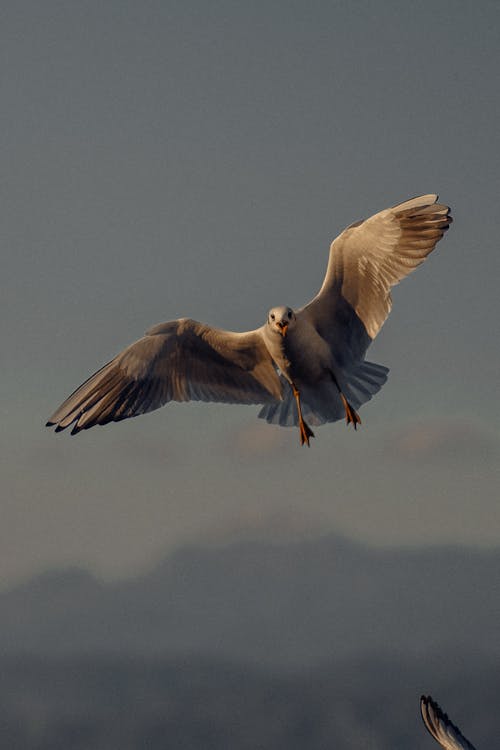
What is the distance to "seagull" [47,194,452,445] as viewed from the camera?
17859mm

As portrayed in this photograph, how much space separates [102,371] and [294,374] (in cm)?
258

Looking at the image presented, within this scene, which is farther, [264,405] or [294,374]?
[264,405]

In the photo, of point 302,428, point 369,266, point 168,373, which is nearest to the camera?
point 369,266

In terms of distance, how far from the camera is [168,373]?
1917 centimetres

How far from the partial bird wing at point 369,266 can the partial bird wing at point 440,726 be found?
458cm

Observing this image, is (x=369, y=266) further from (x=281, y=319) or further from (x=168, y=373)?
(x=168, y=373)

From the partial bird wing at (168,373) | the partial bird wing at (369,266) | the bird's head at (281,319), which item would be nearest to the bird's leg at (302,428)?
the partial bird wing at (168,373)

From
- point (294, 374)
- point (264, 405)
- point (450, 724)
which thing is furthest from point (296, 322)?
point (450, 724)

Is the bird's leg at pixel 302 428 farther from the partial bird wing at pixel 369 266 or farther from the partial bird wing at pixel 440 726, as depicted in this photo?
the partial bird wing at pixel 440 726

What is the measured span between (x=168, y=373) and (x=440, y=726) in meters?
5.78

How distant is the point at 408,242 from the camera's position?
703 inches

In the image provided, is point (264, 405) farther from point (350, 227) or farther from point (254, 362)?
point (350, 227)

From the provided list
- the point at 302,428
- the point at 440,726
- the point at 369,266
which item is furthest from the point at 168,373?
the point at 440,726

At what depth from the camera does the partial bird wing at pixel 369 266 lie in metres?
17.8
